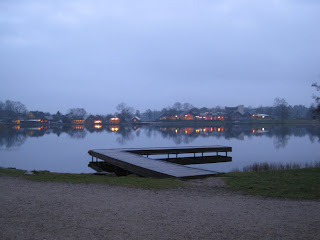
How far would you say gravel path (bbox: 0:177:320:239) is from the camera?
4.56 meters

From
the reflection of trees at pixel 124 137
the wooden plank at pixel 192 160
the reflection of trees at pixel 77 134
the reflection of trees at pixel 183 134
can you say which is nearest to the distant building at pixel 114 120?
the reflection of trees at pixel 183 134

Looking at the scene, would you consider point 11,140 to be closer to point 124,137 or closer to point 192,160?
point 124,137

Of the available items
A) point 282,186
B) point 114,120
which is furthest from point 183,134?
point 114,120

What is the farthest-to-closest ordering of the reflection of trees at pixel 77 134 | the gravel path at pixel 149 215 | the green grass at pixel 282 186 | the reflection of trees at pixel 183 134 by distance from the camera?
1. the reflection of trees at pixel 77 134
2. the reflection of trees at pixel 183 134
3. the green grass at pixel 282 186
4. the gravel path at pixel 149 215

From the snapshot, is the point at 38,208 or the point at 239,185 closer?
the point at 38,208

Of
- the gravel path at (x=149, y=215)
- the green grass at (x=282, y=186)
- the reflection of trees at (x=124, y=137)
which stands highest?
the gravel path at (x=149, y=215)

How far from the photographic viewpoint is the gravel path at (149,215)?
15.0 feet

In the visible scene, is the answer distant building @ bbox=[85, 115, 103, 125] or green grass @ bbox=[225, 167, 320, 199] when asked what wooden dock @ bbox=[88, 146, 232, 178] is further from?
distant building @ bbox=[85, 115, 103, 125]

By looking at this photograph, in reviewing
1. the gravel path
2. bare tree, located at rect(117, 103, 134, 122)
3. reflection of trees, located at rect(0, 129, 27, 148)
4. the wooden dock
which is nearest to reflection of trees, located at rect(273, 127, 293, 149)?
the wooden dock

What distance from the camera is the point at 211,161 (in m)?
19.8

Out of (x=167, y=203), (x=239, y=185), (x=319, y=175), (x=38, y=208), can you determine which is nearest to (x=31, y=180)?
(x=38, y=208)

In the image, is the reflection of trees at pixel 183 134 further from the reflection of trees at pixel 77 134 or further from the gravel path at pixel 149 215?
the gravel path at pixel 149 215

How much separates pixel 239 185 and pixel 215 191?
1.06m

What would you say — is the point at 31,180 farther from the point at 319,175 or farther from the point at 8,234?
the point at 319,175
